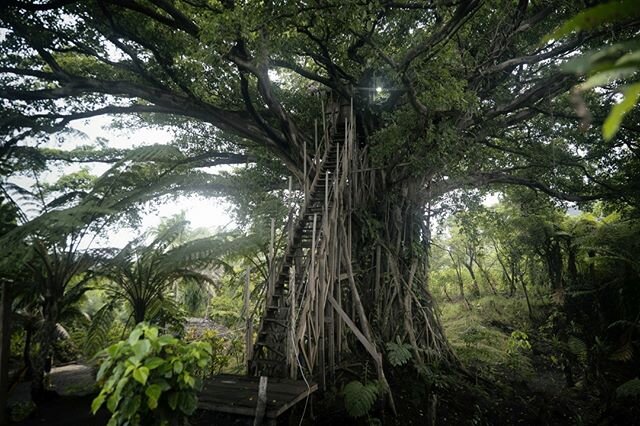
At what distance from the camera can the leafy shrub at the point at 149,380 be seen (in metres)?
2.19

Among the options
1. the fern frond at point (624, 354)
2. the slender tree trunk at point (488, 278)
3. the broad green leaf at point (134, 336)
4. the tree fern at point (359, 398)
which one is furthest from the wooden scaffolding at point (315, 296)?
the slender tree trunk at point (488, 278)

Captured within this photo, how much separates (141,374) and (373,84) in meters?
6.87

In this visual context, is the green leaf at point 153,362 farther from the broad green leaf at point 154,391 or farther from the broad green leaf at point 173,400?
the broad green leaf at point 173,400

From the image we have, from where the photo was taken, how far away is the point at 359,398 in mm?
4727

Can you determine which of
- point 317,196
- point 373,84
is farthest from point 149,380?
point 373,84

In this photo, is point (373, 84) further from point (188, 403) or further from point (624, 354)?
point (624, 354)

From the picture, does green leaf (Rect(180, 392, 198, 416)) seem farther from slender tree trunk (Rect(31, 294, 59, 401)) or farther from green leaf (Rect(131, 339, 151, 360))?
slender tree trunk (Rect(31, 294, 59, 401))

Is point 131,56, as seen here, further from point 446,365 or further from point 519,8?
point 446,365

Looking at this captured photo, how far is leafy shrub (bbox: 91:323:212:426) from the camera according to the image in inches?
86.3

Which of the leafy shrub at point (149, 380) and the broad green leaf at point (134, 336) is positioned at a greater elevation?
the broad green leaf at point (134, 336)

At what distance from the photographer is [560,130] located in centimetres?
812

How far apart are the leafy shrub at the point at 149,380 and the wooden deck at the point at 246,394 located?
1.69 metres

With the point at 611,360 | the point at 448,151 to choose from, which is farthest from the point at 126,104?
the point at 611,360

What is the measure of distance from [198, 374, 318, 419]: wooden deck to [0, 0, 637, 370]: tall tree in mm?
2904
